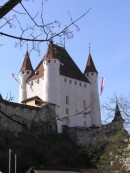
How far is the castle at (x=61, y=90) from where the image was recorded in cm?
5628

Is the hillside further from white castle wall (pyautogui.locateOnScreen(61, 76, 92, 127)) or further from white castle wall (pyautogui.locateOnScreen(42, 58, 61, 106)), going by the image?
white castle wall (pyautogui.locateOnScreen(42, 58, 61, 106))

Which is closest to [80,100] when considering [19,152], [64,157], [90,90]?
[90,90]

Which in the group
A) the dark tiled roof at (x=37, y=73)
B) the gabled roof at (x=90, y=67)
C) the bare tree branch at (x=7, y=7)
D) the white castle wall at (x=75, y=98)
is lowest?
the bare tree branch at (x=7, y=7)

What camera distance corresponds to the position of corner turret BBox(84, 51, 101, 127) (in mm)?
59094

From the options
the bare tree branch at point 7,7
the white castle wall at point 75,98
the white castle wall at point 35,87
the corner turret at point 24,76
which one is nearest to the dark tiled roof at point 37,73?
the white castle wall at point 35,87

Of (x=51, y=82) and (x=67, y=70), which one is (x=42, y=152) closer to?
(x=51, y=82)

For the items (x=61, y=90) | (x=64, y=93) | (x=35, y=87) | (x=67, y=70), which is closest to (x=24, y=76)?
(x=35, y=87)

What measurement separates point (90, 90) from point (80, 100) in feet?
10.0

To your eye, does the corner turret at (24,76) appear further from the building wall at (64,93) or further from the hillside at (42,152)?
the hillside at (42,152)

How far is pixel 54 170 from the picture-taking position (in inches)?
1292

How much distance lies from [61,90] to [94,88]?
20.9 ft

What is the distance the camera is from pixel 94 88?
203ft

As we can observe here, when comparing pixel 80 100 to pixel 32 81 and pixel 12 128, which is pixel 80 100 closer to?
pixel 32 81

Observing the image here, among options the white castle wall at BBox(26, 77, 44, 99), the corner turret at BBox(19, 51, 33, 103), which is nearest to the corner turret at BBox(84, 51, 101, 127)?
the white castle wall at BBox(26, 77, 44, 99)
